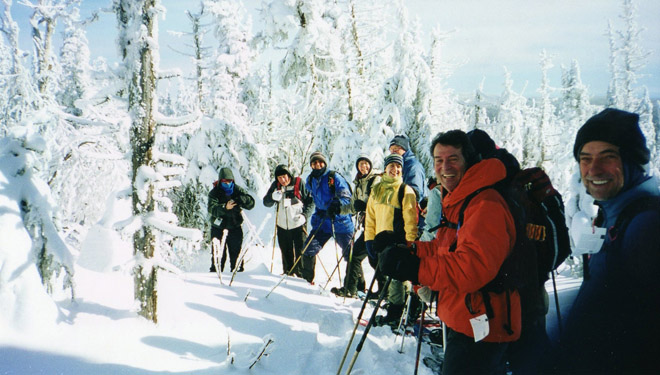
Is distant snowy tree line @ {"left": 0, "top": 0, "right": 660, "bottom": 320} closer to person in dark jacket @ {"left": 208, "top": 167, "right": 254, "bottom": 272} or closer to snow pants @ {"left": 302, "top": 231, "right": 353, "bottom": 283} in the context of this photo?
person in dark jacket @ {"left": 208, "top": 167, "right": 254, "bottom": 272}

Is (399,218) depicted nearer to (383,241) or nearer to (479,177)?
(383,241)

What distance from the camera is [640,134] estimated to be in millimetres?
1562

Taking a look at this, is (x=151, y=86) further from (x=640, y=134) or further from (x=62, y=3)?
(x=62, y=3)

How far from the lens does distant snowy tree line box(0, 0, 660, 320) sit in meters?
3.91

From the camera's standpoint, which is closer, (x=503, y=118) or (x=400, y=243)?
(x=400, y=243)

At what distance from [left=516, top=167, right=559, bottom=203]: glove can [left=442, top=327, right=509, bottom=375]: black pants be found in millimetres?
1113

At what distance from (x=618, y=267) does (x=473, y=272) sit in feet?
2.21

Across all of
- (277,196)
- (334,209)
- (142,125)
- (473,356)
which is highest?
(142,125)

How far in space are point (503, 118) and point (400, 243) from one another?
114 ft

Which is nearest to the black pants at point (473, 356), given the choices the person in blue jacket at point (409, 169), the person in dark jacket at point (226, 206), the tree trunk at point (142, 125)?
the tree trunk at point (142, 125)

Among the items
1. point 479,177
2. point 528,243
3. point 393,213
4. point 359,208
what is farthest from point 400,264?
point 359,208

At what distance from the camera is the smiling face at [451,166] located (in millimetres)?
2422

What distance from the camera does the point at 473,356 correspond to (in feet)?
7.11

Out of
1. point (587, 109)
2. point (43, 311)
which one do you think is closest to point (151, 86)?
point (43, 311)
